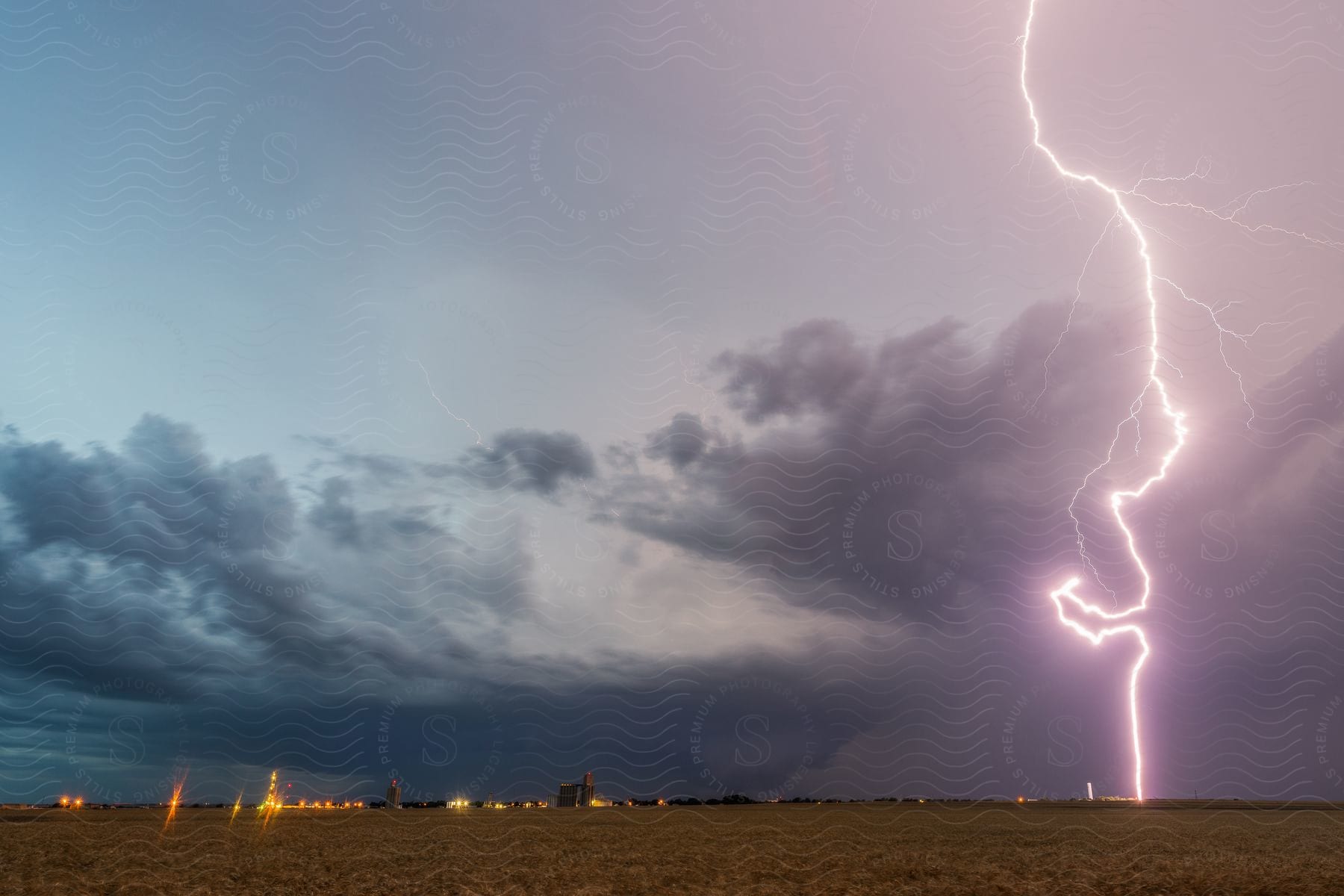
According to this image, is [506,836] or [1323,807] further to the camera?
[1323,807]

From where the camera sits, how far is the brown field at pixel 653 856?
17812 millimetres

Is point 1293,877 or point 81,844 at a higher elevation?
point 1293,877

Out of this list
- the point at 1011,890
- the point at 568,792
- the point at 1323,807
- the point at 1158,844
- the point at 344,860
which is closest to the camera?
the point at 1011,890

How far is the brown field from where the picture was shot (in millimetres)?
17812

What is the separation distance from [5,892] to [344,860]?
23.0ft

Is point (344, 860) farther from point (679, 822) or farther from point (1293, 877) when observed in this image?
point (1293, 877)

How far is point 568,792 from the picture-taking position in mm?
60750

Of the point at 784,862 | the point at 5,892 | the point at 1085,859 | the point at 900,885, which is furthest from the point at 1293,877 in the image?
the point at 5,892

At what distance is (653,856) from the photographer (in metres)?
22.3

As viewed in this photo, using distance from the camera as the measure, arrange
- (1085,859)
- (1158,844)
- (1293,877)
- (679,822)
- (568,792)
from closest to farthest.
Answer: (1293,877)
(1085,859)
(1158,844)
(679,822)
(568,792)

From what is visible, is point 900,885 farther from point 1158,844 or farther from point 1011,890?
point 1158,844

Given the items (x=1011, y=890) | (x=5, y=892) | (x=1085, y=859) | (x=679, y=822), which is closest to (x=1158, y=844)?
(x=1085, y=859)

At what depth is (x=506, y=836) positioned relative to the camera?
27.5 metres

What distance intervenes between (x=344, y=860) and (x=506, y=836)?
7.79m
